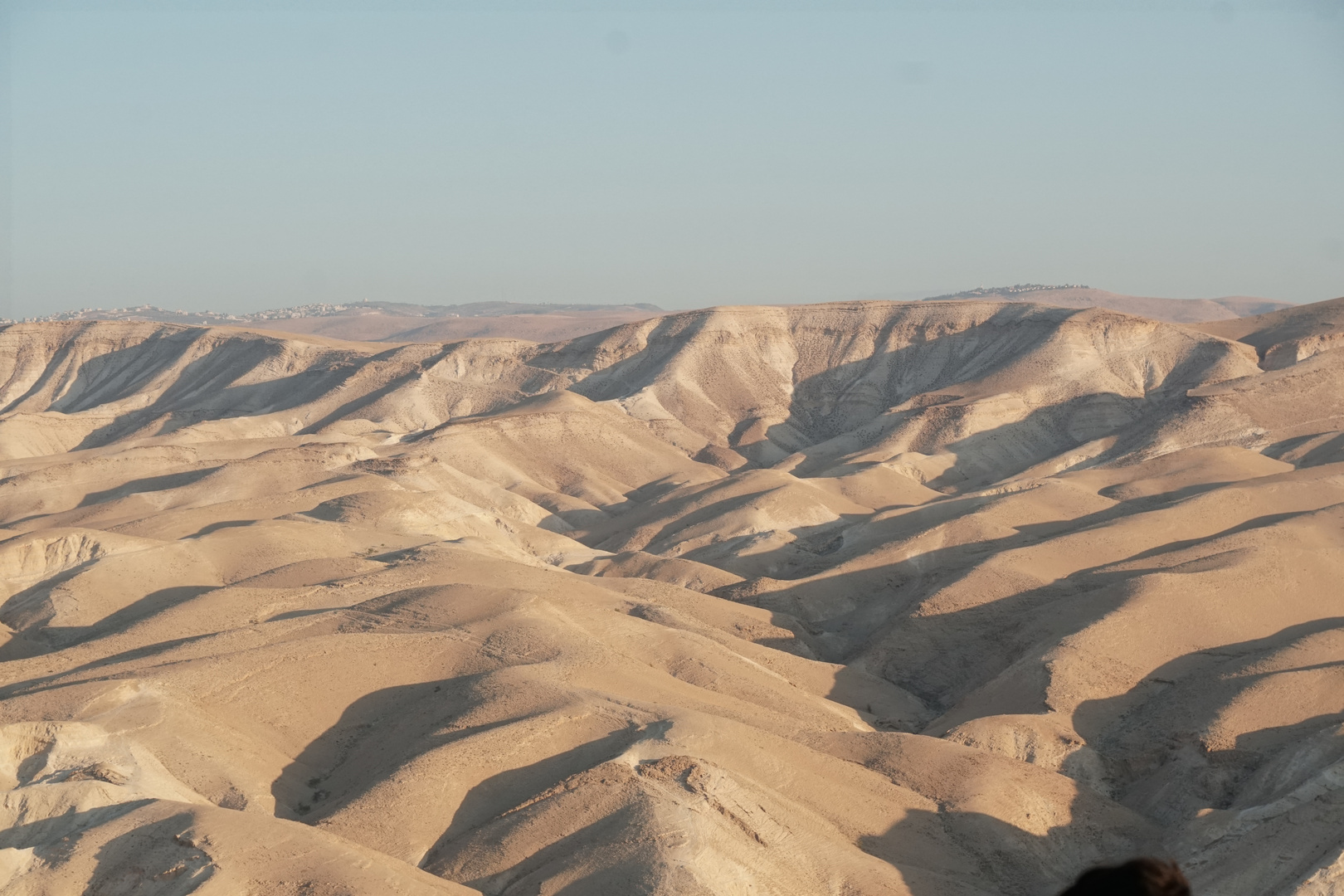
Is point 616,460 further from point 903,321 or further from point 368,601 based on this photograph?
point 368,601

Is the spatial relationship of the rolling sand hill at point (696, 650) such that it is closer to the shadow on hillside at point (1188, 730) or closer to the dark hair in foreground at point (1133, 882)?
the shadow on hillside at point (1188, 730)

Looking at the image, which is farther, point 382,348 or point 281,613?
point 382,348

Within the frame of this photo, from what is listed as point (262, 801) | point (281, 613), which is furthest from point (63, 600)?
point (262, 801)

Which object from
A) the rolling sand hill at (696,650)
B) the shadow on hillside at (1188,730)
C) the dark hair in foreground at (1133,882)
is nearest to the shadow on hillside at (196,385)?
the rolling sand hill at (696,650)

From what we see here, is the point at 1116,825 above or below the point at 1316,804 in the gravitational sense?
below

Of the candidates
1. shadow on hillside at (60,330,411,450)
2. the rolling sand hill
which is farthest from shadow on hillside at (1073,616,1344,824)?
shadow on hillside at (60,330,411,450)

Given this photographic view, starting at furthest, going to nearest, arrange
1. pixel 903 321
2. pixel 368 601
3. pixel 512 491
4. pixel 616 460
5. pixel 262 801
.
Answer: pixel 903 321 → pixel 616 460 → pixel 512 491 → pixel 368 601 → pixel 262 801
